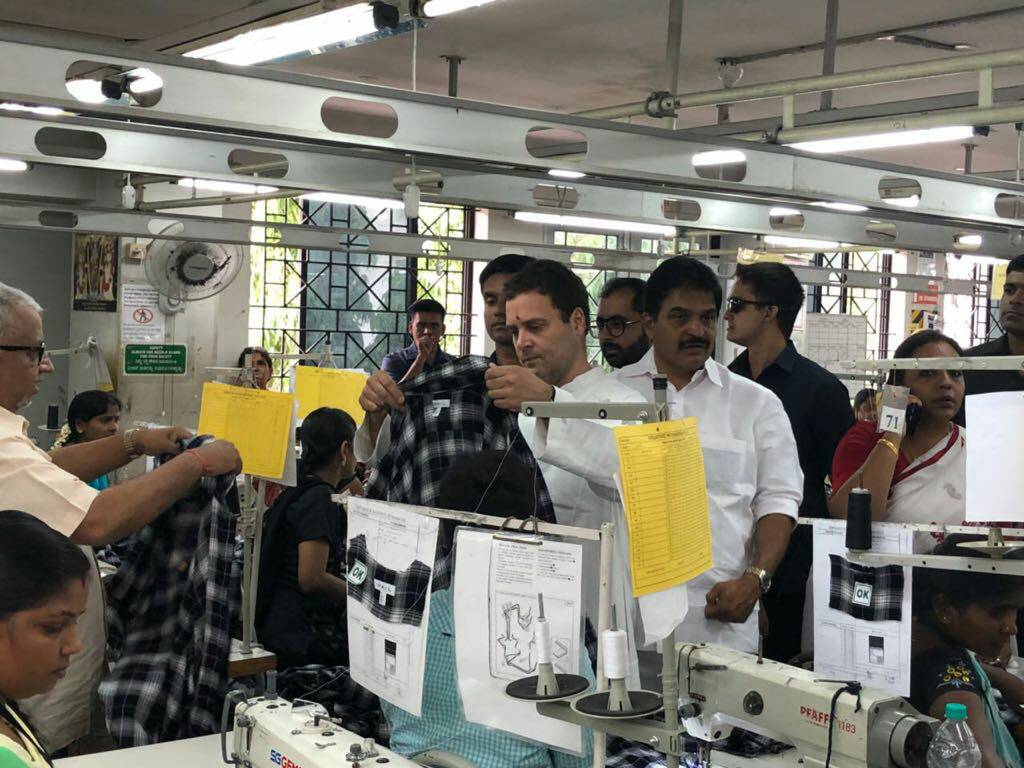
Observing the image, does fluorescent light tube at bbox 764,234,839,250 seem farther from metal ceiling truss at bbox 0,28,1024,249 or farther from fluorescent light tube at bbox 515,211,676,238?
metal ceiling truss at bbox 0,28,1024,249

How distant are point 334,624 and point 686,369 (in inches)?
59.6

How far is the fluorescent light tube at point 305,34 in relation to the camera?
2.57 m

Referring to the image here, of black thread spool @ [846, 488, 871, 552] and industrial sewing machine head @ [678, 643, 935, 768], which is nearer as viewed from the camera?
industrial sewing machine head @ [678, 643, 935, 768]

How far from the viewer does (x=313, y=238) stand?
5848mm

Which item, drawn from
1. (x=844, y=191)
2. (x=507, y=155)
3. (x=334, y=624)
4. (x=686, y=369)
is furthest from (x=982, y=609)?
(x=334, y=624)

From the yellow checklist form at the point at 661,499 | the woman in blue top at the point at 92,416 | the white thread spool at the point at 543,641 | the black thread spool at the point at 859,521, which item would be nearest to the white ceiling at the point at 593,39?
the woman in blue top at the point at 92,416

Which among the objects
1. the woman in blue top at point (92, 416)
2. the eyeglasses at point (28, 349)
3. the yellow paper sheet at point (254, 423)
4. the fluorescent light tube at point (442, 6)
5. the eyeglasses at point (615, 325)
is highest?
the fluorescent light tube at point (442, 6)

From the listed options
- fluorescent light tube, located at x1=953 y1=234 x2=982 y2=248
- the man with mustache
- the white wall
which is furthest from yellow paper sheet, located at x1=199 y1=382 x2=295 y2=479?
the white wall

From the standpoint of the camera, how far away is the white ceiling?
5332 millimetres

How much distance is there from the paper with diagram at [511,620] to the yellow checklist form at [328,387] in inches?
118

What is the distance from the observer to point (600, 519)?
2.48 meters

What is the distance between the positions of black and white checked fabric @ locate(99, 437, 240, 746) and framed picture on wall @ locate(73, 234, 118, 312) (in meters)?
6.39

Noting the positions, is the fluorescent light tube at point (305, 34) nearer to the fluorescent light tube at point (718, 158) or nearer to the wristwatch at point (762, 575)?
the fluorescent light tube at point (718, 158)

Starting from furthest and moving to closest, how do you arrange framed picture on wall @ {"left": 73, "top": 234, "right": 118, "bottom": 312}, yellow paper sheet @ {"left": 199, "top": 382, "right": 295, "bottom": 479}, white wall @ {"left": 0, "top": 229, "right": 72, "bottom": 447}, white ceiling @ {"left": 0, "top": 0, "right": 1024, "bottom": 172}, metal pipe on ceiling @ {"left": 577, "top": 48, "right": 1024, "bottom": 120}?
white wall @ {"left": 0, "top": 229, "right": 72, "bottom": 447}, framed picture on wall @ {"left": 73, "top": 234, "right": 118, "bottom": 312}, white ceiling @ {"left": 0, "top": 0, "right": 1024, "bottom": 172}, metal pipe on ceiling @ {"left": 577, "top": 48, "right": 1024, "bottom": 120}, yellow paper sheet @ {"left": 199, "top": 382, "right": 295, "bottom": 479}
